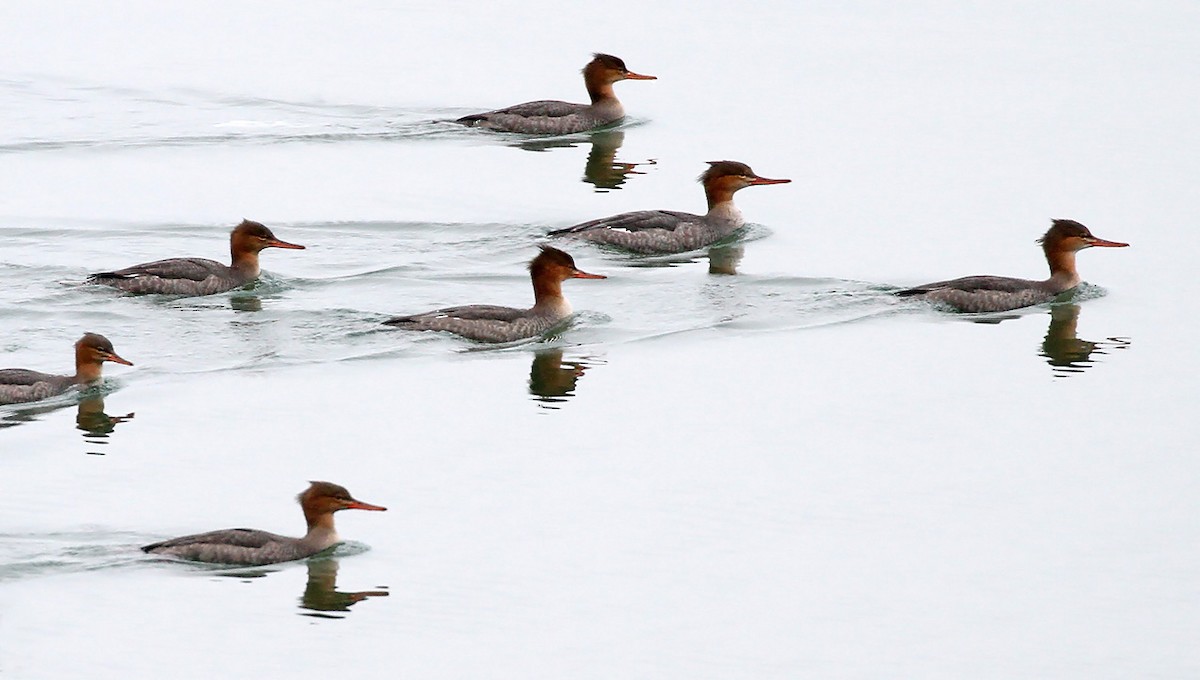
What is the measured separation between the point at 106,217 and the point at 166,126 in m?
4.73

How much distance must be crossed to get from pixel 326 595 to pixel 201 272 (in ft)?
26.3

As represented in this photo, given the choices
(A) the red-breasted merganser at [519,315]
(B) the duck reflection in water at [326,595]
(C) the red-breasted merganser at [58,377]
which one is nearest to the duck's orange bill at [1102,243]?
(A) the red-breasted merganser at [519,315]

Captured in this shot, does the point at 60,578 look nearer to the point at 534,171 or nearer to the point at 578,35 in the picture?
the point at 534,171

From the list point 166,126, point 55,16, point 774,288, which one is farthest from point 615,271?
point 55,16

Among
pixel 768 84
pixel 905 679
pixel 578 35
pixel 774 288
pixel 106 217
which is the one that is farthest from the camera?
pixel 578 35

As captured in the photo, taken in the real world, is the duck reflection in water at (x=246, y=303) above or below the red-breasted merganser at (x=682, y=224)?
below

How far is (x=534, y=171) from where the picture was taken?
89.2ft

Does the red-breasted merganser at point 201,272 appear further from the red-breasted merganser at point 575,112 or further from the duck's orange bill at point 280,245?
the red-breasted merganser at point 575,112

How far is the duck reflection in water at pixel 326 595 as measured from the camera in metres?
13.6

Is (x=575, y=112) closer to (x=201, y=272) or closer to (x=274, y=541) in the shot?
(x=201, y=272)

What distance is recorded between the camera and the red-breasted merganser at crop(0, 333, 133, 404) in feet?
57.6

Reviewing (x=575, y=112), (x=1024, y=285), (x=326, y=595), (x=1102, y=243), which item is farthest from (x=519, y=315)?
(x=575, y=112)

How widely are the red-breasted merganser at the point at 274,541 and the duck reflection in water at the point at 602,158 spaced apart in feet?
40.4

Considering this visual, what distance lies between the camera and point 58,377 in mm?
18141
